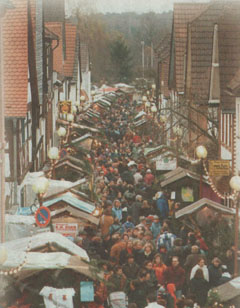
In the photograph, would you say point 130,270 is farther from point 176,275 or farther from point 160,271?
point 176,275

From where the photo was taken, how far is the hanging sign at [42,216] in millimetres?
14828

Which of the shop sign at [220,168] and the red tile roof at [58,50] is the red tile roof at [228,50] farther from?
the red tile roof at [58,50]

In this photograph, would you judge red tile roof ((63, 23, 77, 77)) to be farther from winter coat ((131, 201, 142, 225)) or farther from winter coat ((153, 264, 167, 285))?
→ winter coat ((153, 264, 167, 285))

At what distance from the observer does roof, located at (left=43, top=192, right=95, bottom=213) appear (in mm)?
18844

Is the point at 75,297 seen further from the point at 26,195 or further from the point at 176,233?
the point at 26,195

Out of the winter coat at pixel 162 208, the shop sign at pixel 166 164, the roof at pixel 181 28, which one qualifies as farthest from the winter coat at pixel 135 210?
the roof at pixel 181 28

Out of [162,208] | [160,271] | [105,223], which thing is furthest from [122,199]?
[160,271]

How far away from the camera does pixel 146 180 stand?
2650 cm

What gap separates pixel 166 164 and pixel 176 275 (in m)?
14.1

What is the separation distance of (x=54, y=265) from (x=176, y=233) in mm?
6930

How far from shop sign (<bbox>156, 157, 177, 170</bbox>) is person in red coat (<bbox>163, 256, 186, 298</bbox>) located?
13.0m

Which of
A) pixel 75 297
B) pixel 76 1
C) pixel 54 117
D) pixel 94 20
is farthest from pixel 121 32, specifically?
pixel 75 297

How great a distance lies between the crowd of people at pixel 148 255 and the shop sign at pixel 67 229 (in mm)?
196

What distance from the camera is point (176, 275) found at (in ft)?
44.8
